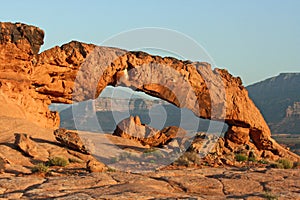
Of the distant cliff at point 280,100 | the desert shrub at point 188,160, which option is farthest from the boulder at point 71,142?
the distant cliff at point 280,100

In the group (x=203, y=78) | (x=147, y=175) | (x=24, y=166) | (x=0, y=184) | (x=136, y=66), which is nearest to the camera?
(x=0, y=184)

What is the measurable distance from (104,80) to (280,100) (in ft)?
403

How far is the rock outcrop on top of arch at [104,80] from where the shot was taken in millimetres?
21959

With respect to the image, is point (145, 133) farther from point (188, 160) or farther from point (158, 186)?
point (158, 186)

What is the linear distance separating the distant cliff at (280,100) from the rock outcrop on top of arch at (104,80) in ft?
281

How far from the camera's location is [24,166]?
1478 centimetres

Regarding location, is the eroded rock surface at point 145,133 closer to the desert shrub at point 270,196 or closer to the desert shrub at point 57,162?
the desert shrub at point 57,162

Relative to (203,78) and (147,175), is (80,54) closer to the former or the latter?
(203,78)

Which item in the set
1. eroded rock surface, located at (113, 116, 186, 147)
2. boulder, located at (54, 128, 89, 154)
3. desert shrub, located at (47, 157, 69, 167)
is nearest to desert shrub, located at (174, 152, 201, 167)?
boulder, located at (54, 128, 89, 154)

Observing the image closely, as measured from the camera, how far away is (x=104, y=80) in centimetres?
2489

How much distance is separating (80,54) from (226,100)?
397 inches

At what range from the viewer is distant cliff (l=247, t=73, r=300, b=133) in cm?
11481

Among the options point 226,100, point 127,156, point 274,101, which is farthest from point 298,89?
point 127,156

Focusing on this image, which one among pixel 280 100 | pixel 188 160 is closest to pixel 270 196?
pixel 188 160
